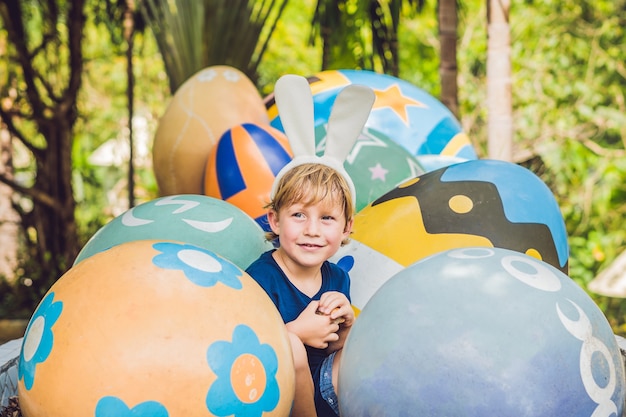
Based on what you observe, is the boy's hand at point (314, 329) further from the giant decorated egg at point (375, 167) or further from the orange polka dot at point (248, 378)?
the giant decorated egg at point (375, 167)

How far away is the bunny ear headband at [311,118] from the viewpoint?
2.29 m

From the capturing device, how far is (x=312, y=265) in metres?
2.22

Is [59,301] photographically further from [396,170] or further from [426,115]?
[426,115]

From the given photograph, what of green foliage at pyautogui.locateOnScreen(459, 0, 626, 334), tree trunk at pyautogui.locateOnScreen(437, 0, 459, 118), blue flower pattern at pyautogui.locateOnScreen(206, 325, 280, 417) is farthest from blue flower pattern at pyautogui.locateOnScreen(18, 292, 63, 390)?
green foliage at pyautogui.locateOnScreen(459, 0, 626, 334)

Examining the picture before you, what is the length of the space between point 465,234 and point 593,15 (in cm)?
705

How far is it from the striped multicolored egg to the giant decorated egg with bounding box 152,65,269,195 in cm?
24

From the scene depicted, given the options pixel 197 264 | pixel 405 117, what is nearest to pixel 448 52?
pixel 405 117

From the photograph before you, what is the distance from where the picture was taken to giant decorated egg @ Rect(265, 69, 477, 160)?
11.6ft

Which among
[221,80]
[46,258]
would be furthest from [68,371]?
[46,258]

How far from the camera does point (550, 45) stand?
26.6 ft

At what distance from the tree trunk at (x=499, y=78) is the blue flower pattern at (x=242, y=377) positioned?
2.86 meters

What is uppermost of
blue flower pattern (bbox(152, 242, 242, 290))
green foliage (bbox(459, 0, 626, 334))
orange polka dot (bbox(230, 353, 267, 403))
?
blue flower pattern (bbox(152, 242, 242, 290))

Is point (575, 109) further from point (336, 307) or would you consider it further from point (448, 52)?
point (336, 307)

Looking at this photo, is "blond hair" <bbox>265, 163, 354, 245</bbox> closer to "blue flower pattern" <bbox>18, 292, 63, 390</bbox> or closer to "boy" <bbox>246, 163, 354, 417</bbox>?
"boy" <bbox>246, 163, 354, 417</bbox>
